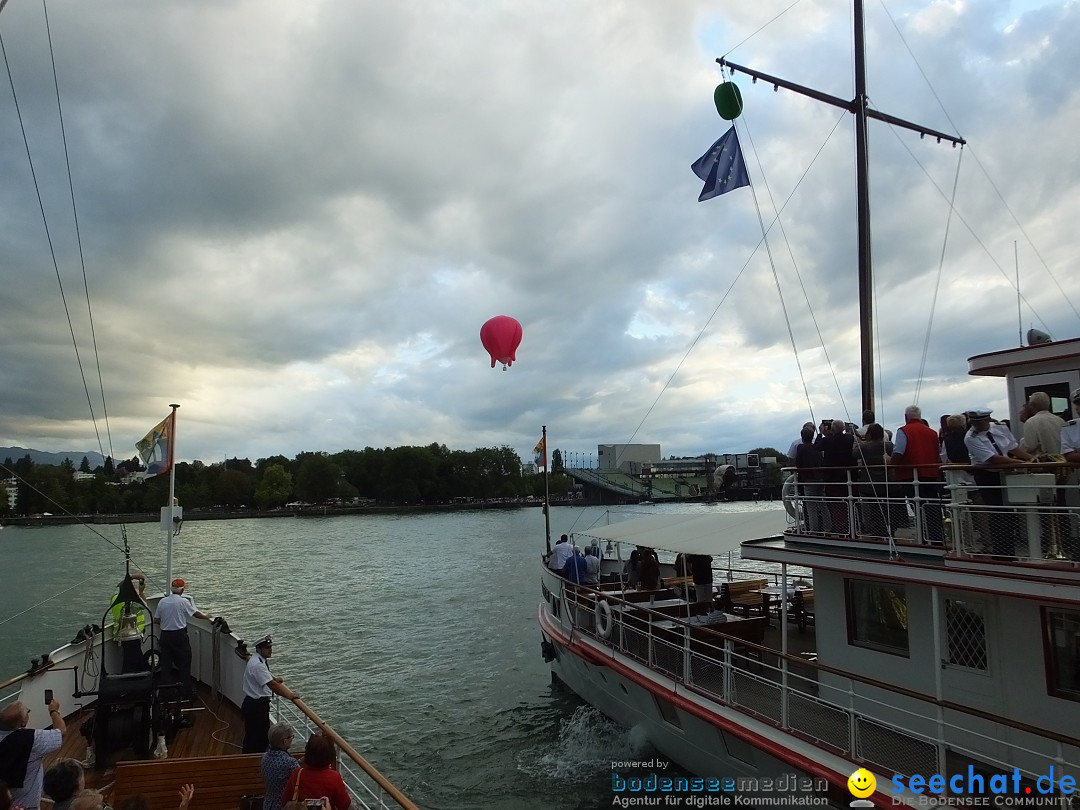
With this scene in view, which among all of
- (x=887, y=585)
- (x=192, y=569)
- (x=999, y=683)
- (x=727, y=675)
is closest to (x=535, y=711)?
(x=727, y=675)

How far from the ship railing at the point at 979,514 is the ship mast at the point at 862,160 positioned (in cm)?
390

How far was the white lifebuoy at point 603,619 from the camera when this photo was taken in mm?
13195

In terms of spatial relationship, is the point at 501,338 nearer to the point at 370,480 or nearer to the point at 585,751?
the point at 585,751

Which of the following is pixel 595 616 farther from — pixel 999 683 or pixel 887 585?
pixel 999 683

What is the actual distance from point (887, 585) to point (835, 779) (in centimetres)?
279

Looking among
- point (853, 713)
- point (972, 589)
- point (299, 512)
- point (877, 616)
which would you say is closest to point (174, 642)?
point (853, 713)

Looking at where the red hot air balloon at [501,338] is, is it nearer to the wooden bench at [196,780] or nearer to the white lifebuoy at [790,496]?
the white lifebuoy at [790,496]

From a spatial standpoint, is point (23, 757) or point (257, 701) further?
point (257, 701)

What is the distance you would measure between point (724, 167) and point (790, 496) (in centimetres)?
717

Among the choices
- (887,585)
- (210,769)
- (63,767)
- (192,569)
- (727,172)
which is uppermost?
(727,172)

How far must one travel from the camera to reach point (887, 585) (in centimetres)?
951

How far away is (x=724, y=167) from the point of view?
14.1 meters

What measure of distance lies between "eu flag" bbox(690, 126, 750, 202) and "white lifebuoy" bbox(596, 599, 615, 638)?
828 centimetres

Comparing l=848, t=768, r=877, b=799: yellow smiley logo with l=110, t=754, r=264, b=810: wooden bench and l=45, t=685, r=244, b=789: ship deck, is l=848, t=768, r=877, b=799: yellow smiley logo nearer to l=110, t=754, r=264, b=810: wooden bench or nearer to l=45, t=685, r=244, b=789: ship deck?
l=110, t=754, r=264, b=810: wooden bench
